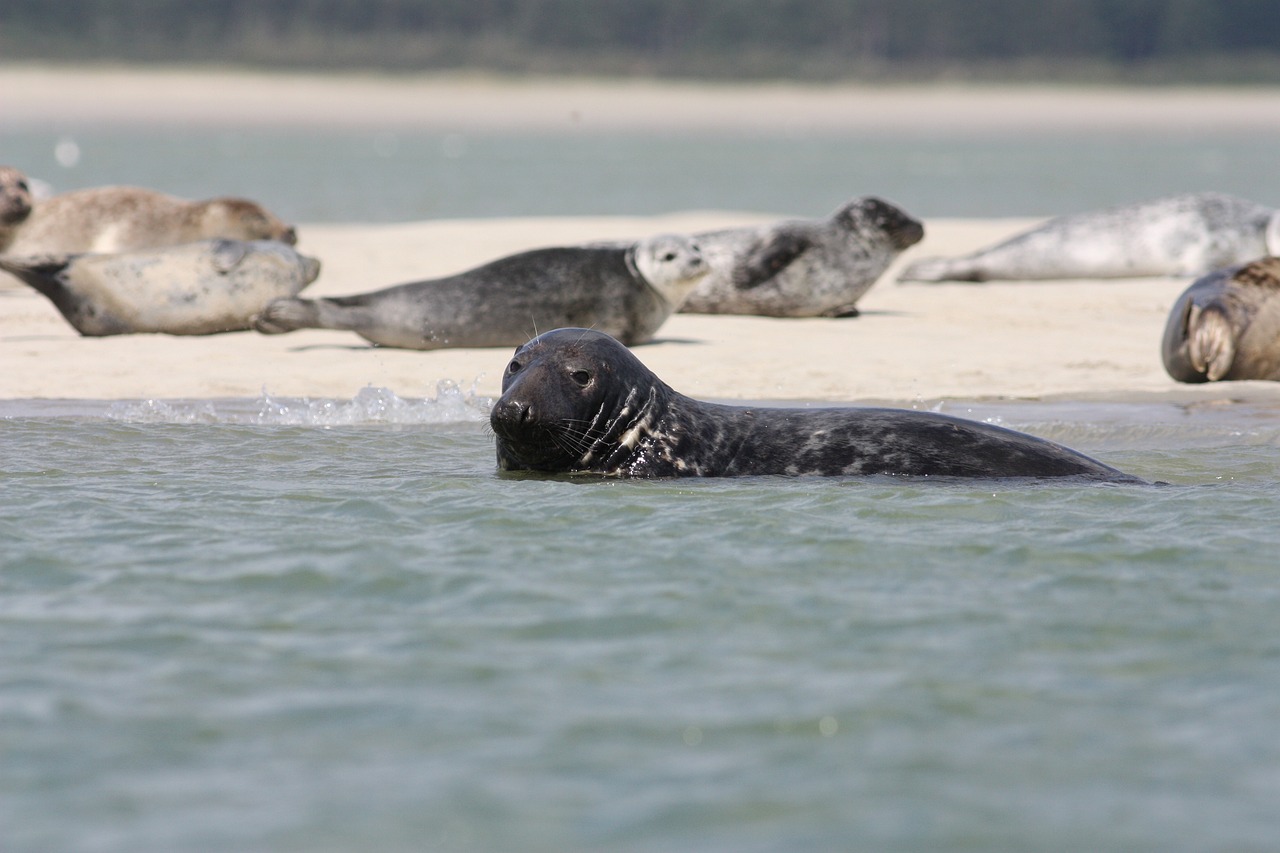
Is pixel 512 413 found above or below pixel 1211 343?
below

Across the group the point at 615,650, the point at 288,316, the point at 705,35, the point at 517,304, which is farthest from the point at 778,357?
the point at 705,35

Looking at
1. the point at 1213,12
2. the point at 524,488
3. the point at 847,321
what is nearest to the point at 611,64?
the point at 1213,12

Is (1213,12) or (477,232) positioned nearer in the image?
(477,232)

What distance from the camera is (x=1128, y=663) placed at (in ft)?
12.0

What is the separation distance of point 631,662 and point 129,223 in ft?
32.4

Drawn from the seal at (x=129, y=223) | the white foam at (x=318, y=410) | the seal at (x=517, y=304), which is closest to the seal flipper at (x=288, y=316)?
the seal at (x=517, y=304)

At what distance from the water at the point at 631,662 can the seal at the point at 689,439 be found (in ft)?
0.55

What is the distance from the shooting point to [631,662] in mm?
3660

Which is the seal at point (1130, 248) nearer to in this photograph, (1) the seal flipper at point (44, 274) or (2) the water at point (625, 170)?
(1) the seal flipper at point (44, 274)

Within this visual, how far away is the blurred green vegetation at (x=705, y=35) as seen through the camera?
Answer: 6819 centimetres

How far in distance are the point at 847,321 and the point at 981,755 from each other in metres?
7.47

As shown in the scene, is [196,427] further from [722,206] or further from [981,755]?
[722,206]

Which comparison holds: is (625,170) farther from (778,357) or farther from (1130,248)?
(778,357)

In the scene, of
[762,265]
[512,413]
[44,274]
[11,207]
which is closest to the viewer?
[512,413]
